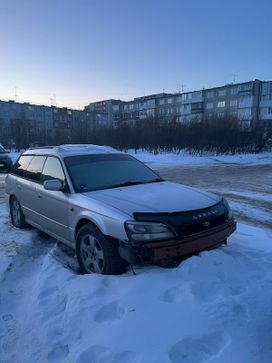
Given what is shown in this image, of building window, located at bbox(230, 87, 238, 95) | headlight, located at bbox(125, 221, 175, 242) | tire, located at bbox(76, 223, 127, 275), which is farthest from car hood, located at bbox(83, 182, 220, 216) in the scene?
building window, located at bbox(230, 87, 238, 95)

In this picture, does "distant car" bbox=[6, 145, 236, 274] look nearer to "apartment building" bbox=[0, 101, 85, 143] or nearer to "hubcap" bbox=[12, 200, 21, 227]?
"hubcap" bbox=[12, 200, 21, 227]

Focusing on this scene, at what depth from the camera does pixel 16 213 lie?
Answer: 7105mm

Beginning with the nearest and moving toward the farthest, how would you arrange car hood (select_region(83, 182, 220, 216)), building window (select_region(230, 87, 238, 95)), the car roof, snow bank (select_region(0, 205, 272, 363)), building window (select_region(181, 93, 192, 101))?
snow bank (select_region(0, 205, 272, 363)) < car hood (select_region(83, 182, 220, 216)) < the car roof < building window (select_region(230, 87, 238, 95)) < building window (select_region(181, 93, 192, 101))

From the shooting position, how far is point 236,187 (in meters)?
12.6

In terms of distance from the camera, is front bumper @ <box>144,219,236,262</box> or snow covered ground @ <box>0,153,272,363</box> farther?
front bumper @ <box>144,219,236,262</box>

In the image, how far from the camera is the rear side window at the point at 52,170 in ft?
18.0

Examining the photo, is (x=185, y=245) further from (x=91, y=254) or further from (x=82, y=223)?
(x=82, y=223)

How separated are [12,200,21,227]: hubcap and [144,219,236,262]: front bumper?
383 cm

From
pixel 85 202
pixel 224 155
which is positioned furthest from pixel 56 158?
pixel 224 155

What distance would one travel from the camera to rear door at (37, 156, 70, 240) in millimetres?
5152

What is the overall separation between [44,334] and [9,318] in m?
0.61

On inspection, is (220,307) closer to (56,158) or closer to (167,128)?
(56,158)

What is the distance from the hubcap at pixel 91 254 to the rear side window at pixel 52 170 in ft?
3.69

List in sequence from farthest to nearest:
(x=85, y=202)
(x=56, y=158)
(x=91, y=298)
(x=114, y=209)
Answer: (x=56, y=158) → (x=85, y=202) → (x=114, y=209) → (x=91, y=298)
